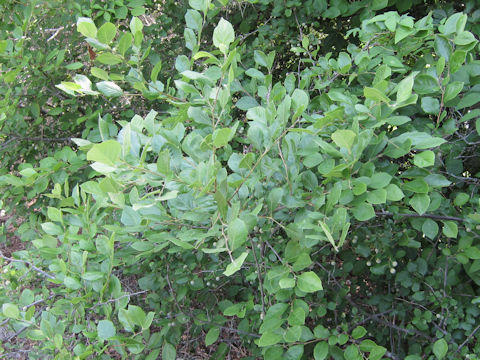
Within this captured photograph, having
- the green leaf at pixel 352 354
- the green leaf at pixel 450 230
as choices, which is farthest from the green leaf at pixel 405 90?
the green leaf at pixel 352 354

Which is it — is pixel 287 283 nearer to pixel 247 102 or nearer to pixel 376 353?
pixel 376 353

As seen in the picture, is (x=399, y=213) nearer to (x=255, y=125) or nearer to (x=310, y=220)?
(x=310, y=220)

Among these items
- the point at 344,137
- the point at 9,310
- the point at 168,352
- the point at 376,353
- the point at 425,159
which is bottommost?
the point at 168,352

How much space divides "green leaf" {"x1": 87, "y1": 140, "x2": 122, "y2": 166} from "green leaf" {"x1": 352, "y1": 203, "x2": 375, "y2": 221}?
0.60 meters

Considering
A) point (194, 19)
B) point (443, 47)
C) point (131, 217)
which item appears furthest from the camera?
point (194, 19)

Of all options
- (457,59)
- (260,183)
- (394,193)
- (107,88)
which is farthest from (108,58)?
(457,59)

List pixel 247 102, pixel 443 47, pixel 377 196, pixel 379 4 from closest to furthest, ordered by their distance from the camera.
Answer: pixel 377 196, pixel 443 47, pixel 247 102, pixel 379 4

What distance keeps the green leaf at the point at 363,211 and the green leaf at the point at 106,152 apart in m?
0.60

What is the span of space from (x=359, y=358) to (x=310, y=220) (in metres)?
0.69

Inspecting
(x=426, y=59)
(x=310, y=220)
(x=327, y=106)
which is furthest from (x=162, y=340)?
(x=426, y=59)

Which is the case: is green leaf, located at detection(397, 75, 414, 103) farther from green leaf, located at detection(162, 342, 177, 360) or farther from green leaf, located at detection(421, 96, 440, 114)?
green leaf, located at detection(162, 342, 177, 360)

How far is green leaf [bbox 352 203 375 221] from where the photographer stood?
1041mm

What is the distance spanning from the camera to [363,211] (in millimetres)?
1061

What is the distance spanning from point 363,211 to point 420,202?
0.67 ft
